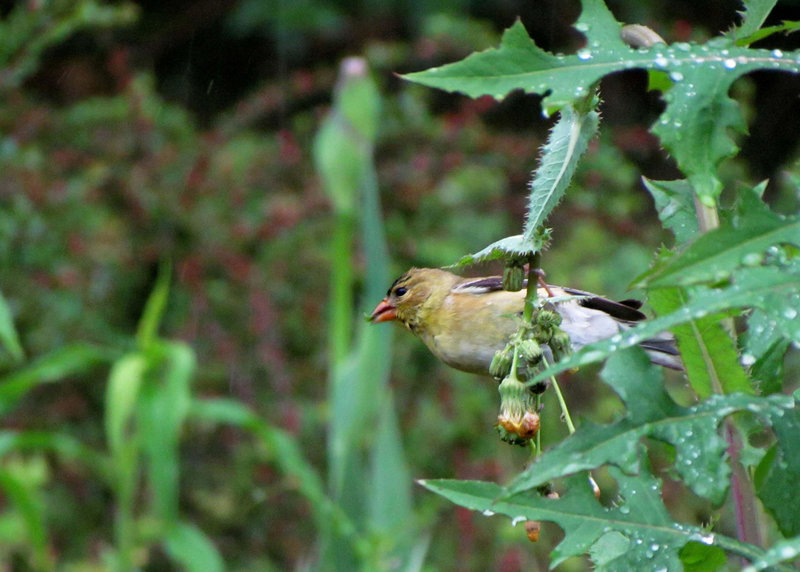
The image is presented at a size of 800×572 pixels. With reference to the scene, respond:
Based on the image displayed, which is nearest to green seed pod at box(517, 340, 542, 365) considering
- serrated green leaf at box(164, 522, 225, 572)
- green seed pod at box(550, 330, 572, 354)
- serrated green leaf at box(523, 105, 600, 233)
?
green seed pod at box(550, 330, 572, 354)

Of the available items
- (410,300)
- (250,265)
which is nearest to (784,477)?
(410,300)

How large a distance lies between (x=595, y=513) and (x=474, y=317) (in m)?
1.11

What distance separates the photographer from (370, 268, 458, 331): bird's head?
2.13 metres

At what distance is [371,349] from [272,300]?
2.14 m

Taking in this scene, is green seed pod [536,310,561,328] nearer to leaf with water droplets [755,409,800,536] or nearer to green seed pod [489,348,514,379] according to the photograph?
green seed pod [489,348,514,379]

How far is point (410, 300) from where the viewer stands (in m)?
2.14

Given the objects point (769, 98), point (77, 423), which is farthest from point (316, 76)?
point (769, 98)

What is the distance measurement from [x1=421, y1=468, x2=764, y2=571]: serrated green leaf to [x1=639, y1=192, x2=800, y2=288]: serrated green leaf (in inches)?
8.0

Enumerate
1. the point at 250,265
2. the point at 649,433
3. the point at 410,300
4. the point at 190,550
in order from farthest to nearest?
the point at 250,265 < the point at 190,550 < the point at 410,300 < the point at 649,433

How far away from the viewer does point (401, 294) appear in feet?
7.07

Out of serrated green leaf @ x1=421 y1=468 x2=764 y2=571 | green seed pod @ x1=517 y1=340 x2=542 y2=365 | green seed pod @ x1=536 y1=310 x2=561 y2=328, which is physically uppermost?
green seed pod @ x1=536 y1=310 x2=561 y2=328

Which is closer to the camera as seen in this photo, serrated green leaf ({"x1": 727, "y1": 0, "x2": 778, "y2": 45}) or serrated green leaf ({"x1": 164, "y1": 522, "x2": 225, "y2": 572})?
serrated green leaf ({"x1": 727, "y1": 0, "x2": 778, "y2": 45})

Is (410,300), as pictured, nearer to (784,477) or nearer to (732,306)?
(784,477)

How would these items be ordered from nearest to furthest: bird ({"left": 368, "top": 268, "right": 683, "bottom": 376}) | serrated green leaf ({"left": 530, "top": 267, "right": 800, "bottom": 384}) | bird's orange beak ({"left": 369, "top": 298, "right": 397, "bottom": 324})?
serrated green leaf ({"left": 530, "top": 267, "right": 800, "bottom": 384})
bird ({"left": 368, "top": 268, "right": 683, "bottom": 376})
bird's orange beak ({"left": 369, "top": 298, "right": 397, "bottom": 324})
